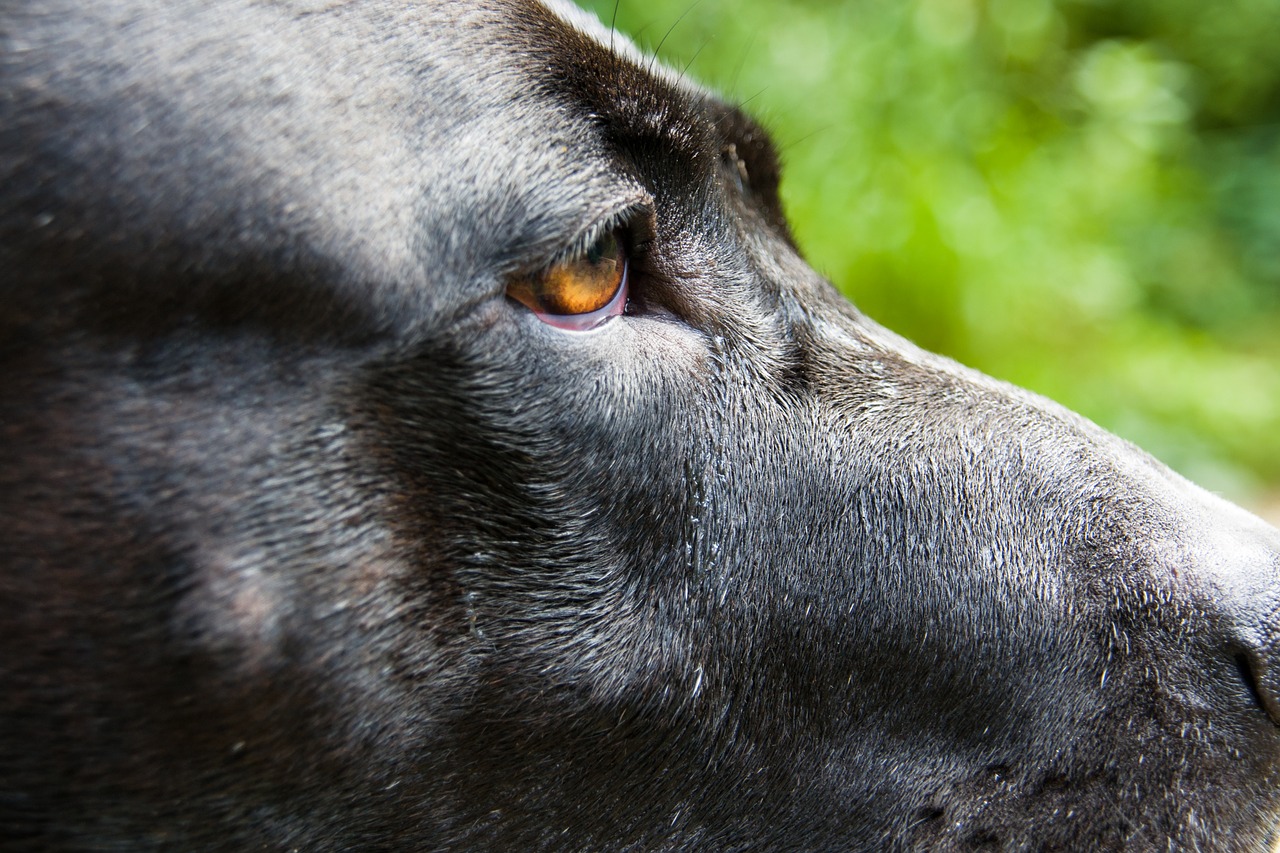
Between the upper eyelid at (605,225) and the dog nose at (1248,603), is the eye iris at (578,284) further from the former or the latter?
the dog nose at (1248,603)

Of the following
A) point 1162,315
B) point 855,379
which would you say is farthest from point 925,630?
point 1162,315

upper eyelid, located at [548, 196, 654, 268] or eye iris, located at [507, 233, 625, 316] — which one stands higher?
upper eyelid, located at [548, 196, 654, 268]

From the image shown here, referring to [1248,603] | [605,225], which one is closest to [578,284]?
[605,225]

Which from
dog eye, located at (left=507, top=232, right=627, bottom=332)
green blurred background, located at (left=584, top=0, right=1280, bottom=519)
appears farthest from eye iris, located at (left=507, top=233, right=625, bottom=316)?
green blurred background, located at (left=584, top=0, right=1280, bottom=519)

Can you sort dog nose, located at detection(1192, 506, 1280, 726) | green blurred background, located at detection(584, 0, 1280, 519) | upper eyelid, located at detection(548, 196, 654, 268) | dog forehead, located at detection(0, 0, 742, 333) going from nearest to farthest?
1. dog forehead, located at detection(0, 0, 742, 333)
2. upper eyelid, located at detection(548, 196, 654, 268)
3. dog nose, located at detection(1192, 506, 1280, 726)
4. green blurred background, located at detection(584, 0, 1280, 519)

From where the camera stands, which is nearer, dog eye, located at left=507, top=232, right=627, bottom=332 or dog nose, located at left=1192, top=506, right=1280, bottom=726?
dog eye, located at left=507, top=232, right=627, bottom=332

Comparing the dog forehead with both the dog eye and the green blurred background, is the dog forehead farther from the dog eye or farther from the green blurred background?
A: the green blurred background

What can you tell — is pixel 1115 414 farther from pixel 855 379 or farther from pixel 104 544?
pixel 104 544

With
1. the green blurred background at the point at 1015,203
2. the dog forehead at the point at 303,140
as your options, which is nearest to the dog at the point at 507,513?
the dog forehead at the point at 303,140
